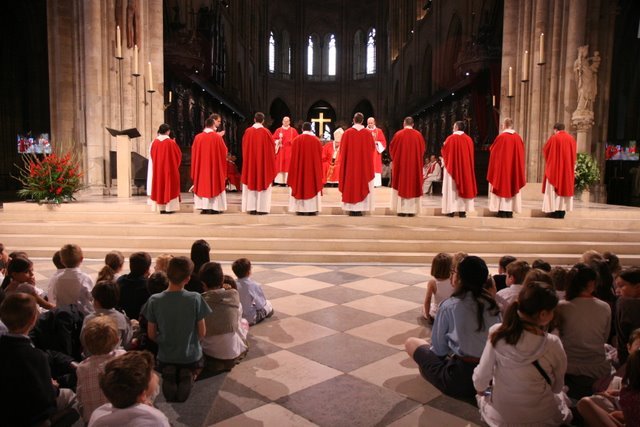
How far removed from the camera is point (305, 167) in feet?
34.2

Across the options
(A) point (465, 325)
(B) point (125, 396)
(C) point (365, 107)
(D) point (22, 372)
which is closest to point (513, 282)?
(A) point (465, 325)

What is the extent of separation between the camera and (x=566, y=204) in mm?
10086

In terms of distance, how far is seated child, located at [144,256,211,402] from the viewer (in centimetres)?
349

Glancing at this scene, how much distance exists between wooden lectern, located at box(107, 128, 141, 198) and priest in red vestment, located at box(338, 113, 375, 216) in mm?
4626

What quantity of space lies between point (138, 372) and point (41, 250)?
7.02m

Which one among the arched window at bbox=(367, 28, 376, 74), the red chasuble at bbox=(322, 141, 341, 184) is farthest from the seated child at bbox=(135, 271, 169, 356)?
the arched window at bbox=(367, 28, 376, 74)

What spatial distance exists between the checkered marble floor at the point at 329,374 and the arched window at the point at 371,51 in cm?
3710

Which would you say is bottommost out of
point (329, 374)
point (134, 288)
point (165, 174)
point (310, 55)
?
point (329, 374)

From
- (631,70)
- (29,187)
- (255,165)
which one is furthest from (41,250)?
(631,70)

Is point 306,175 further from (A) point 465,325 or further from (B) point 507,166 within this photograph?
(A) point 465,325

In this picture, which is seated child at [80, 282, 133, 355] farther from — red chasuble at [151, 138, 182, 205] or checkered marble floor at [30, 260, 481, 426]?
red chasuble at [151, 138, 182, 205]

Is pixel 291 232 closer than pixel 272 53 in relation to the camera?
Yes

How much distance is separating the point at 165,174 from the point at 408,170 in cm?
460

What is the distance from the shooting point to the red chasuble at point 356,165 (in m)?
10.2
